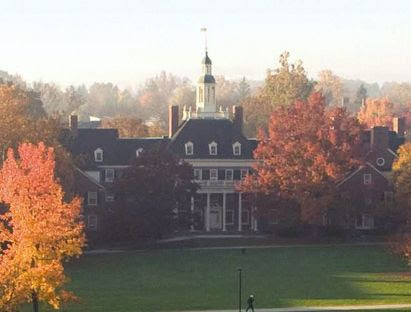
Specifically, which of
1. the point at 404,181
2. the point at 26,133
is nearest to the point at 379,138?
the point at 404,181

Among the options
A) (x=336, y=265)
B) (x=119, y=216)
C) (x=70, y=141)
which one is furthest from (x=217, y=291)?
(x=70, y=141)

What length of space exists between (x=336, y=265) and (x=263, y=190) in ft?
54.0

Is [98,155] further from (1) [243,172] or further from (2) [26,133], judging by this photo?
(2) [26,133]

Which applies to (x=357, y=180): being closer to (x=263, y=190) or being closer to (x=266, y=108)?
(x=263, y=190)

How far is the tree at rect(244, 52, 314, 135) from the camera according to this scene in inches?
5069

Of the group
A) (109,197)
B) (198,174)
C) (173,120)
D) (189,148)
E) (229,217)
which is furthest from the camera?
(173,120)

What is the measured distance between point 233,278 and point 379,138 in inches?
1319

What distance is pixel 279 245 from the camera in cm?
8069

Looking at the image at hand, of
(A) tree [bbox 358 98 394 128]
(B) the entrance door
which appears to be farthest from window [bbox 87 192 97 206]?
(A) tree [bbox 358 98 394 128]

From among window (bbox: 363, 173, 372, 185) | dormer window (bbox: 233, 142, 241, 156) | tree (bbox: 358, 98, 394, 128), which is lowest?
window (bbox: 363, 173, 372, 185)

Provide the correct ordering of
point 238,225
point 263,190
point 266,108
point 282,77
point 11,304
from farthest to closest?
point 282,77 < point 266,108 < point 238,225 < point 263,190 < point 11,304

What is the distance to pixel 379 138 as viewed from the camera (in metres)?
90.4

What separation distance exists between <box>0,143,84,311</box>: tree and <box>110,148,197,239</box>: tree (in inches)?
1321

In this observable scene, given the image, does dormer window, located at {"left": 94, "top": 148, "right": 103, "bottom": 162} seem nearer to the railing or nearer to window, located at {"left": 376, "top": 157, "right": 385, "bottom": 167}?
the railing
